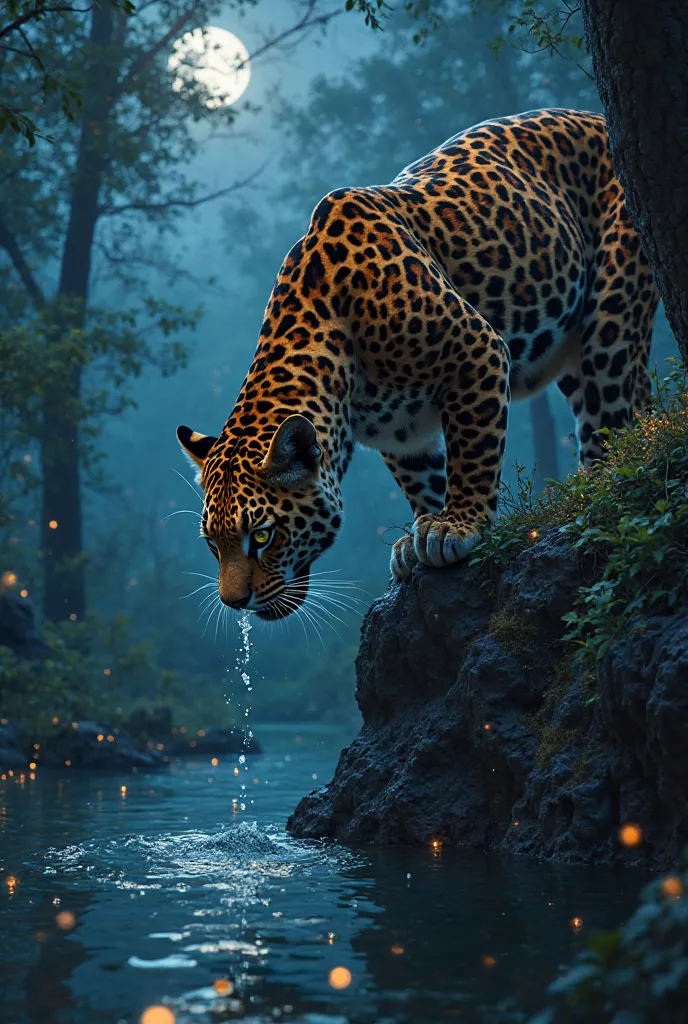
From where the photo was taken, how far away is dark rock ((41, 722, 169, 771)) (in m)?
11.4

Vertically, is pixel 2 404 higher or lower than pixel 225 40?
lower

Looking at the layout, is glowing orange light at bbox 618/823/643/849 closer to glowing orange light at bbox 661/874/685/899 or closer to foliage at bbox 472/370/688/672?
foliage at bbox 472/370/688/672

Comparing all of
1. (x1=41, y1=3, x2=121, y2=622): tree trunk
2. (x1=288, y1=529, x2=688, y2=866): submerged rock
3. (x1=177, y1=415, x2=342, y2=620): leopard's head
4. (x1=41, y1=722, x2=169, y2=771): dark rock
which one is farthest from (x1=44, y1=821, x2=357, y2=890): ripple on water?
→ (x1=41, y1=3, x2=121, y2=622): tree trunk

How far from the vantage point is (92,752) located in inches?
451

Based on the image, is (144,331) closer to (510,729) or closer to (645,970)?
(510,729)

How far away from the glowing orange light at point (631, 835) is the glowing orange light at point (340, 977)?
158 centimetres

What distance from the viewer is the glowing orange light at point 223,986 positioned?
295 centimetres

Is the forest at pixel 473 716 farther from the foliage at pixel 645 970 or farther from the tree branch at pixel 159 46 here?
the tree branch at pixel 159 46

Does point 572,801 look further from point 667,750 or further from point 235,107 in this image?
point 235,107

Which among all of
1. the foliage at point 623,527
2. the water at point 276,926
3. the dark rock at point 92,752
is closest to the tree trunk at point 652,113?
the foliage at point 623,527

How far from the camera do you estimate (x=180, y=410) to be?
40.1m

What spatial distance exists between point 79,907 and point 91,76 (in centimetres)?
1337

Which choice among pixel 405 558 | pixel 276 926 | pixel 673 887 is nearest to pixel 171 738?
pixel 405 558

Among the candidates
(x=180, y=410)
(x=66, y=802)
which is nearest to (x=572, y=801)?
(x=66, y=802)
